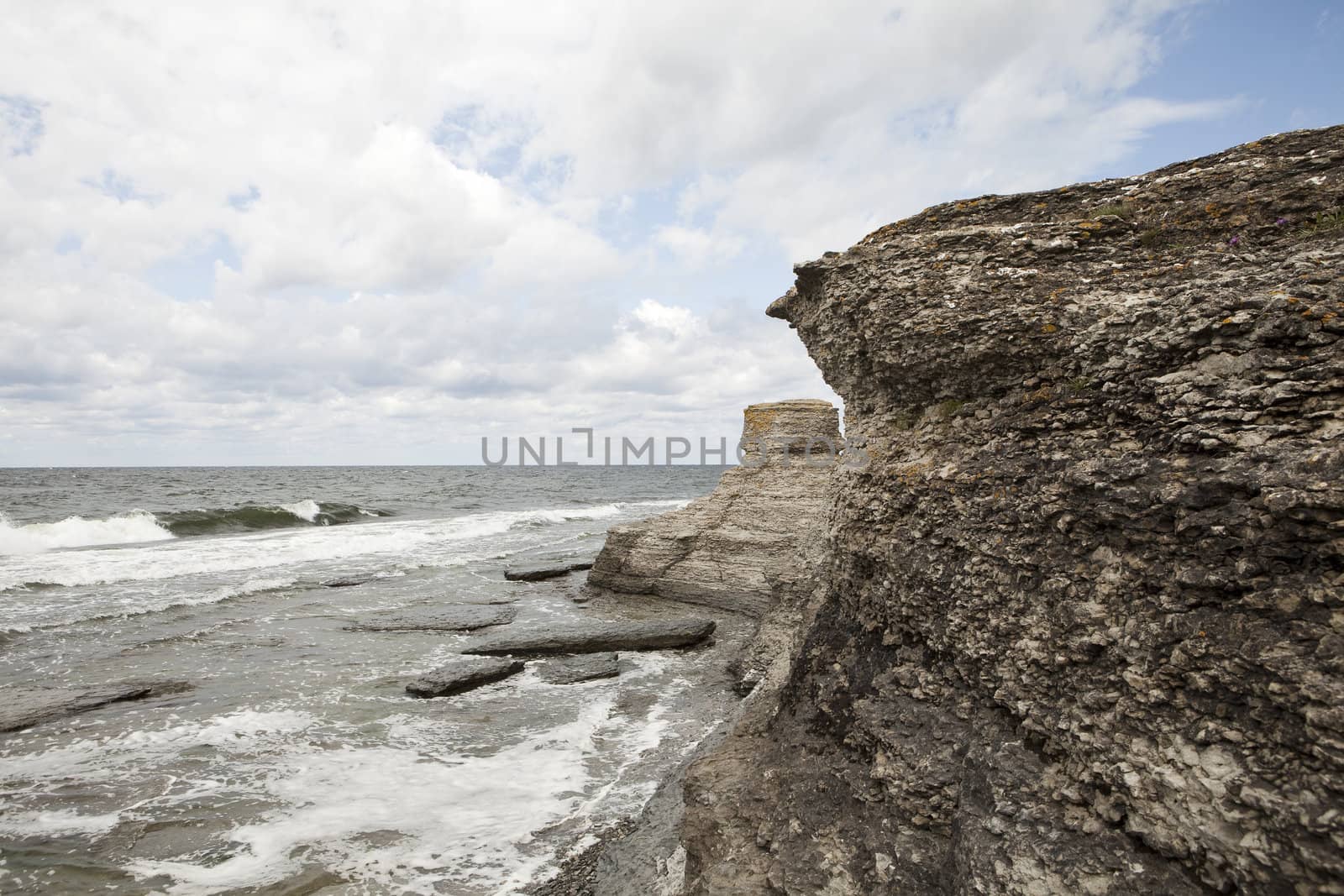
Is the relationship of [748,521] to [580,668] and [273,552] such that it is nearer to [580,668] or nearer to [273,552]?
[580,668]

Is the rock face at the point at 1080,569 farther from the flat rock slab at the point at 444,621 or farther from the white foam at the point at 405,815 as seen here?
the flat rock slab at the point at 444,621

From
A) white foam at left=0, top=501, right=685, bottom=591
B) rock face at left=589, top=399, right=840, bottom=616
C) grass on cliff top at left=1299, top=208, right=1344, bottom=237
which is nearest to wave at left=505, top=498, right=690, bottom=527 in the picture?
white foam at left=0, top=501, right=685, bottom=591

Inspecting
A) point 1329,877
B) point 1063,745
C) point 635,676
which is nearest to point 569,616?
point 635,676

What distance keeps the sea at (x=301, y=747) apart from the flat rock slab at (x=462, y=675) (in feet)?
0.62

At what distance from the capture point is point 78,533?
110 feet

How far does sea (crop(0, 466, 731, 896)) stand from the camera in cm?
606

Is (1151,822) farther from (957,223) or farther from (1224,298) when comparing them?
(957,223)

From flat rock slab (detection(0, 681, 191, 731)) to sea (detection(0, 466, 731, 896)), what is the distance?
226 millimetres

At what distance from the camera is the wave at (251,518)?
3569 centimetres

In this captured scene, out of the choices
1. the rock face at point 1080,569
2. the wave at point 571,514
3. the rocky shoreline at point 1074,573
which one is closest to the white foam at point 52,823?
the rocky shoreline at point 1074,573

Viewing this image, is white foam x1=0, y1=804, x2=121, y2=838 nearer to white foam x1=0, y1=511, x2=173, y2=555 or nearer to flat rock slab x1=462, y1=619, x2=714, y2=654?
flat rock slab x1=462, y1=619, x2=714, y2=654

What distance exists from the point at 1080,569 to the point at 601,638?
10513 mm

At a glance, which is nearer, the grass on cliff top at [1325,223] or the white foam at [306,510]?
the grass on cliff top at [1325,223]

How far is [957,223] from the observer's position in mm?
5055
